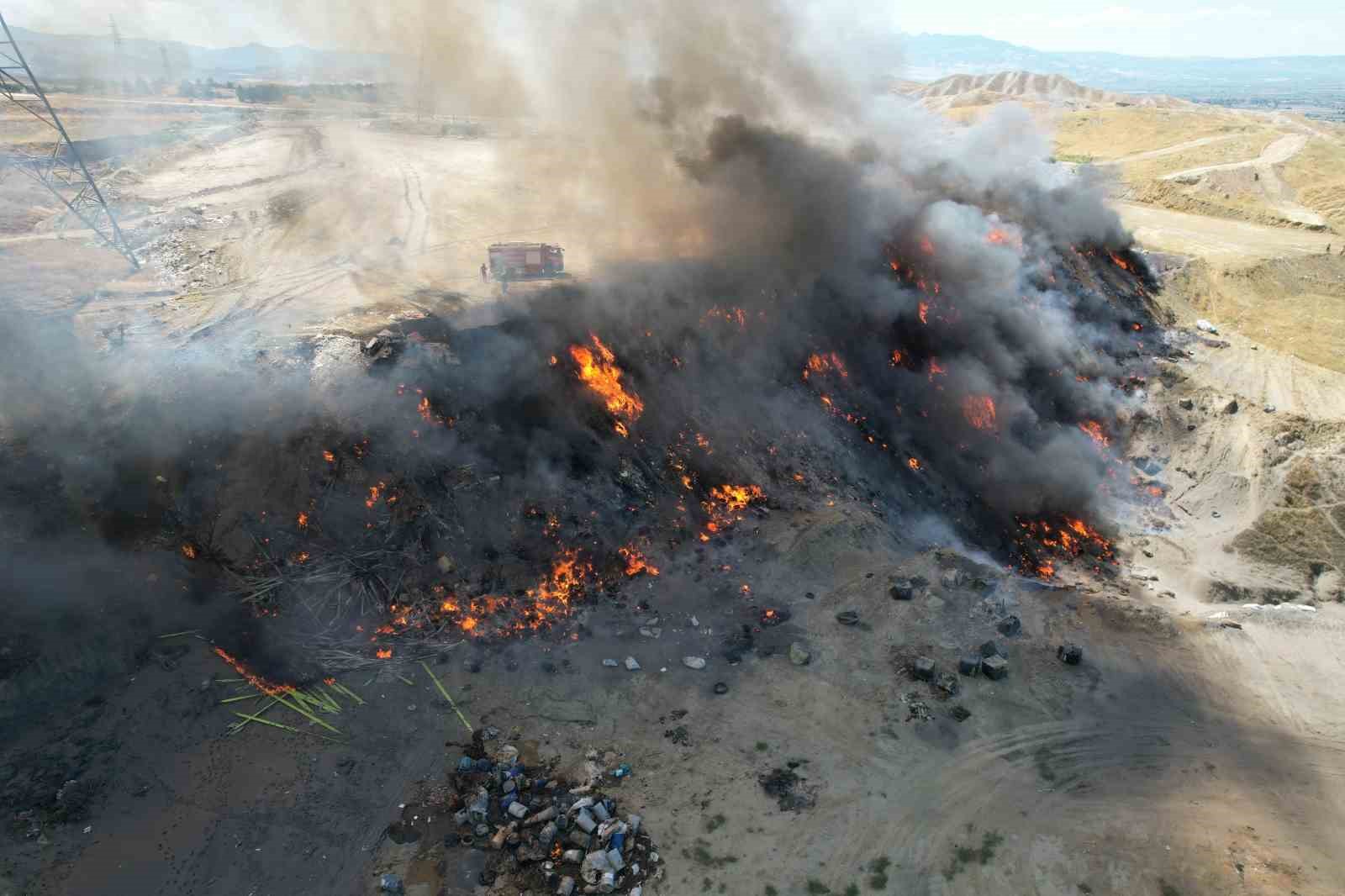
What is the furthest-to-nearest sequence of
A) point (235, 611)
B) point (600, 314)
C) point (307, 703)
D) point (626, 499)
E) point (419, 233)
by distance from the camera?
1. point (419, 233)
2. point (600, 314)
3. point (626, 499)
4. point (235, 611)
5. point (307, 703)

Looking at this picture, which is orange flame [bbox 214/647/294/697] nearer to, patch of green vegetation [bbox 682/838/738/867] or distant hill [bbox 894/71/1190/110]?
patch of green vegetation [bbox 682/838/738/867]

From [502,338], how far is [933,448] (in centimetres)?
1401

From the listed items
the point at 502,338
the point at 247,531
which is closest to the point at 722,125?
the point at 502,338

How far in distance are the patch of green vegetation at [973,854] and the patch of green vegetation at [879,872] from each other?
87 centimetres

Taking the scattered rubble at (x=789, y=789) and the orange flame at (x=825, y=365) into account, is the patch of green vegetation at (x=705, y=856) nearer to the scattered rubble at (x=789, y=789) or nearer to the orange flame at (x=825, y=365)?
the scattered rubble at (x=789, y=789)

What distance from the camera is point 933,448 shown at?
22078mm

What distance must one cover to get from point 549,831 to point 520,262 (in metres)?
17.3

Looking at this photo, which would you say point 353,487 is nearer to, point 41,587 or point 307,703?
point 307,703

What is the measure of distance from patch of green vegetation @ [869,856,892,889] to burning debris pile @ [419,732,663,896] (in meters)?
3.20

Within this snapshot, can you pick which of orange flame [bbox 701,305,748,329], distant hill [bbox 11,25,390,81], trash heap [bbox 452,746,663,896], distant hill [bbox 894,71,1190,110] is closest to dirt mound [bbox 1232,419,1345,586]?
orange flame [bbox 701,305,748,329]

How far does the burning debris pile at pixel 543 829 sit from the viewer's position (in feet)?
32.8

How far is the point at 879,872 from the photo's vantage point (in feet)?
33.3

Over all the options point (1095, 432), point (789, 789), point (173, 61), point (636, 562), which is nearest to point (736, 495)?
point (636, 562)

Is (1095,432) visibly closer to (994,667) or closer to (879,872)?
(994,667)
